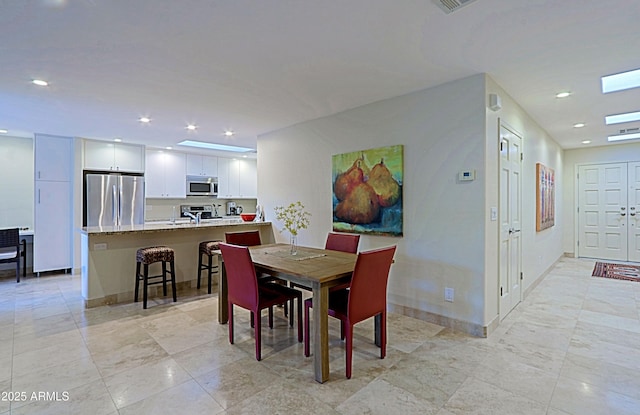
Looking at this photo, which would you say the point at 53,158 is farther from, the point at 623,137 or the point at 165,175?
the point at 623,137

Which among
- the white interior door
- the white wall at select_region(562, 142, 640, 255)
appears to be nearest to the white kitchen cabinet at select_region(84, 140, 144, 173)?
the white wall at select_region(562, 142, 640, 255)

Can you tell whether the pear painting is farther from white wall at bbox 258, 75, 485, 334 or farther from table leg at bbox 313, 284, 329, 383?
table leg at bbox 313, 284, 329, 383

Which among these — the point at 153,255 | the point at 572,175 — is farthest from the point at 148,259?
the point at 572,175

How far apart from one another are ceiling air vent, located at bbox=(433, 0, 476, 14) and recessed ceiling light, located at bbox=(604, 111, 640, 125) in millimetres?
4026

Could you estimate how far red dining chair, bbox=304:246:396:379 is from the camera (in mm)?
2285

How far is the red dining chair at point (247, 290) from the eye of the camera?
2.53 metres

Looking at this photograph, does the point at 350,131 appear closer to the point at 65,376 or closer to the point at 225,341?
the point at 225,341

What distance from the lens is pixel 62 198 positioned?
5.50 meters

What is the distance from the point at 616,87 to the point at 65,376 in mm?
5671

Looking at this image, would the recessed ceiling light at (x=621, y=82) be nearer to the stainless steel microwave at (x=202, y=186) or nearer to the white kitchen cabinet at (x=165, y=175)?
the stainless steel microwave at (x=202, y=186)

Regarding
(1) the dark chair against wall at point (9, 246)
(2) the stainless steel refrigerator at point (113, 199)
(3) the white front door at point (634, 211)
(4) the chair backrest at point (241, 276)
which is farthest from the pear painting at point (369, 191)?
(3) the white front door at point (634, 211)

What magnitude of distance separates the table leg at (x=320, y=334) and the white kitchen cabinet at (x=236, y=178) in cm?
559

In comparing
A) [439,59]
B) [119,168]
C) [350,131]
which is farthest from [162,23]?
[119,168]

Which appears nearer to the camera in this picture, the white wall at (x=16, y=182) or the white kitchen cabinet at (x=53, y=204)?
the white kitchen cabinet at (x=53, y=204)
